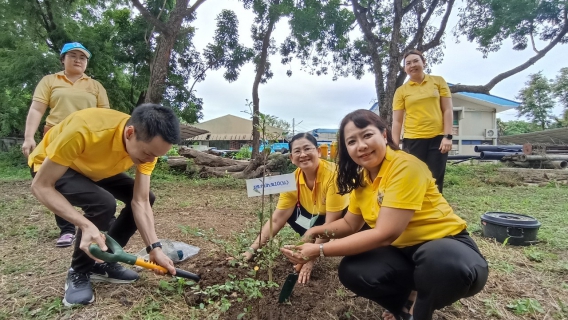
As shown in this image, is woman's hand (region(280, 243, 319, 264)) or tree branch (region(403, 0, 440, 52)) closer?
woman's hand (region(280, 243, 319, 264))

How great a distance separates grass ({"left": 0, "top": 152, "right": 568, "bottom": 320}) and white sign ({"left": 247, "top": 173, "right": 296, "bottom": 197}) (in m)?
0.39

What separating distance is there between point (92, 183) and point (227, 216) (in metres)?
2.42

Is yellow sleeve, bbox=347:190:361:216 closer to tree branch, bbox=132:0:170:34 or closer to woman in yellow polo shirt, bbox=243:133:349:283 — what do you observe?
woman in yellow polo shirt, bbox=243:133:349:283

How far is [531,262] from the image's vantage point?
2537 mm

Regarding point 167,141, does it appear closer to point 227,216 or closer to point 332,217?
point 332,217

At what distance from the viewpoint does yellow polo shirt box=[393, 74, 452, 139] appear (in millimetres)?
3125

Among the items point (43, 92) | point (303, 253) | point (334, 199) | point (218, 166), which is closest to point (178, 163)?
point (218, 166)

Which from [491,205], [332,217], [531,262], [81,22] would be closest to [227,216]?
[332,217]

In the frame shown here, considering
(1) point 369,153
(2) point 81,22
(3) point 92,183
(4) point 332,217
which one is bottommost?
(4) point 332,217

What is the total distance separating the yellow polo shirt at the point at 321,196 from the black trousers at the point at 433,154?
4.16 ft

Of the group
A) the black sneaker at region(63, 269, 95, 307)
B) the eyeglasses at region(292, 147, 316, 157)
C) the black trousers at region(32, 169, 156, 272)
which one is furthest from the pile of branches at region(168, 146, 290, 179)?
the black sneaker at region(63, 269, 95, 307)

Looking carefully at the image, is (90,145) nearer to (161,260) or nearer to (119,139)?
(119,139)

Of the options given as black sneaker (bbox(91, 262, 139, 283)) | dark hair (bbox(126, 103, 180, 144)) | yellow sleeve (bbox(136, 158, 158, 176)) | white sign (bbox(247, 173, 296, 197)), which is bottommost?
black sneaker (bbox(91, 262, 139, 283))

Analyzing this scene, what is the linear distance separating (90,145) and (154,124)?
15.8 inches
